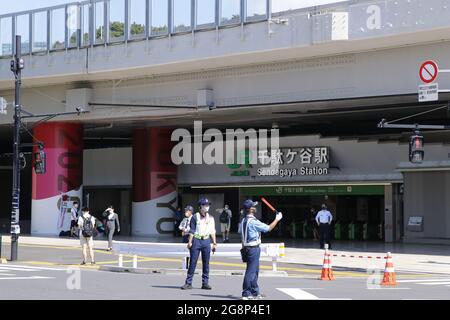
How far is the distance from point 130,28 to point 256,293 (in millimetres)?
22923

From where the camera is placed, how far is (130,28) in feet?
115

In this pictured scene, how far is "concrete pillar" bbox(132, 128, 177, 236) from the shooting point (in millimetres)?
42938

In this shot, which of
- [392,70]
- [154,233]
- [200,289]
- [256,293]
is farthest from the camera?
[154,233]

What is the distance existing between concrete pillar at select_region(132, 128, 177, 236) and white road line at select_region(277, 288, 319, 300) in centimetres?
2671

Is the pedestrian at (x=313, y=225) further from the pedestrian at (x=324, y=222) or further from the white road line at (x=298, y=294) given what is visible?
the white road line at (x=298, y=294)

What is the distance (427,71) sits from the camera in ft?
83.5

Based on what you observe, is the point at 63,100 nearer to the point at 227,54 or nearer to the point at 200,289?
the point at 227,54

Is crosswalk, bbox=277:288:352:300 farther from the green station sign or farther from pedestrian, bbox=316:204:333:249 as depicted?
the green station sign

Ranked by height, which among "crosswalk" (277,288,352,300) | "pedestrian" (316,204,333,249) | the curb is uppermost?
"pedestrian" (316,204,333,249)

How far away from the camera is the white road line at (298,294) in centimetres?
1481

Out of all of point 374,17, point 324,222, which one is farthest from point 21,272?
point 374,17

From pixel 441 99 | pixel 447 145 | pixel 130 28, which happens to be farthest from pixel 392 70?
pixel 130 28

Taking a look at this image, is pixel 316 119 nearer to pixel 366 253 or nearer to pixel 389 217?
pixel 389 217

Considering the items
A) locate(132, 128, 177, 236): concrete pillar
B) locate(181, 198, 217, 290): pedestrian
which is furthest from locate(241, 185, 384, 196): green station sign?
locate(181, 198, 217, 290): pedestrian
